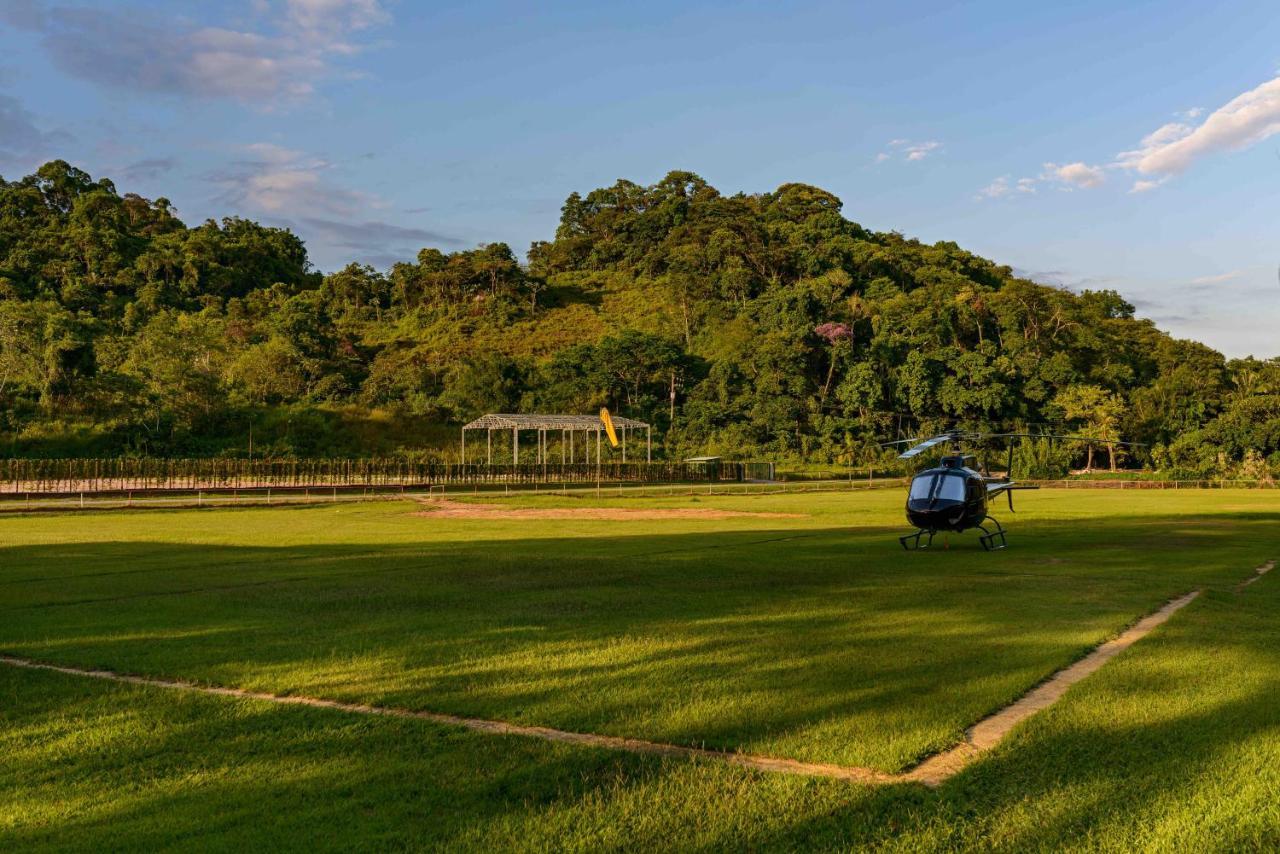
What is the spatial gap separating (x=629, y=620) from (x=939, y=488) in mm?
10487

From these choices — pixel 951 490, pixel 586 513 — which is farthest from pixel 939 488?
pixel 586 513

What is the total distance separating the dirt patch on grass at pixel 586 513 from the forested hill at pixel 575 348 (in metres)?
21.6

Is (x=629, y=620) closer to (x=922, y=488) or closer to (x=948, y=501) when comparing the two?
(x=948, y=501)

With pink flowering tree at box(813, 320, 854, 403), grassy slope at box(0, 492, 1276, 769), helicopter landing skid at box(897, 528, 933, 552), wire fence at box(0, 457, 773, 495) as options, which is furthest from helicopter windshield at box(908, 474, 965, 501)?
pink flowering tree at box(813, 320, 854, 403)

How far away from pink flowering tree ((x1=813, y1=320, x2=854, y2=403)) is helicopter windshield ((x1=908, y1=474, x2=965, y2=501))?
47.2 meters

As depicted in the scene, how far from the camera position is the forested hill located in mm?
52375

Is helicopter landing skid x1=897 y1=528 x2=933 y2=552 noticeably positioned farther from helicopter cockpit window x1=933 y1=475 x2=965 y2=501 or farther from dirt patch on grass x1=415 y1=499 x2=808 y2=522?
dirt patch on grass x1=415 y1=499 x2=808 y2=522

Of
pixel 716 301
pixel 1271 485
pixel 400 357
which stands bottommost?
pixel 1271 485

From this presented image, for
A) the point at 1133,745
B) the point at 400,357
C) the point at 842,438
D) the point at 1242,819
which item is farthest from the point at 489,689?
the point at 400,357

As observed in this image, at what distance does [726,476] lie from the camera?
54.1 meters

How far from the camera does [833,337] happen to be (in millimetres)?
67188

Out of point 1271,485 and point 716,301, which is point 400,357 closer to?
point 716,301

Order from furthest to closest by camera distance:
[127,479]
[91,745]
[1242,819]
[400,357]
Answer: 1. [400,357]
2. [127,479]
3. [91,745]
4. [1242,819]

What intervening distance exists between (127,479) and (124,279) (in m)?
39.4
